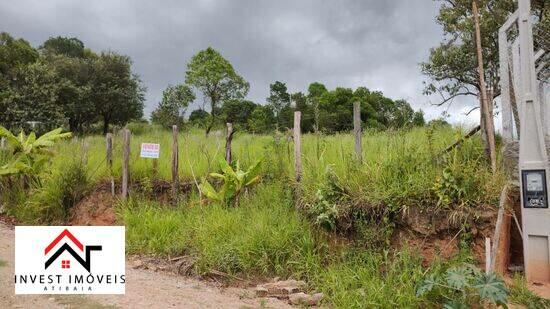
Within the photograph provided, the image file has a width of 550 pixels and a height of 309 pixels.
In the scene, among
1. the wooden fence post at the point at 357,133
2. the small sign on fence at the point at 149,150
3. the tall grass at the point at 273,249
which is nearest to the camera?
the tall grass at the point at 273,249

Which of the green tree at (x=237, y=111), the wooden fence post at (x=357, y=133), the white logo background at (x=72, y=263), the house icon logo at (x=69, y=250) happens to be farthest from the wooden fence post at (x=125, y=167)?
the green tree at (x=237, y=111)

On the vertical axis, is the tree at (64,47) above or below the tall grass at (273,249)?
above

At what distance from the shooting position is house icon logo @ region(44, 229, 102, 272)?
465 cm

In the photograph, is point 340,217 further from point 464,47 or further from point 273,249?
point 464,47

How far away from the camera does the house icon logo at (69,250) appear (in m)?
4.65

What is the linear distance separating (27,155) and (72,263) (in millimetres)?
5037

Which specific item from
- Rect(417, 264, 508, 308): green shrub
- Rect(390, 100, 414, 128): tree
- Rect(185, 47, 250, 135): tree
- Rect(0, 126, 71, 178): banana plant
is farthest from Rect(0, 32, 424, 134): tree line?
Rect(417, 264, 508, 308): green shrub

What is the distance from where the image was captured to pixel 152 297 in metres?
4.27

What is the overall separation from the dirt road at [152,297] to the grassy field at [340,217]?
0.44m

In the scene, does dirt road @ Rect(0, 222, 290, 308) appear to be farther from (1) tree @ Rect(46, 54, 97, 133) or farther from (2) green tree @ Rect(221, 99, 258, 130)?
(1) tree @ Rect(46, 54, 97, 133)

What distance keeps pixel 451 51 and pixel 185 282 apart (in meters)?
9.98

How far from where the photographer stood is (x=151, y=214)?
264 inches

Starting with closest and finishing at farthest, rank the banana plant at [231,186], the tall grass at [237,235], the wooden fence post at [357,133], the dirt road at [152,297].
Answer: the dirt road at [152,297], the tall grass at [237,235], the wooden fence post at [357,133], the banana plant at [231,186]

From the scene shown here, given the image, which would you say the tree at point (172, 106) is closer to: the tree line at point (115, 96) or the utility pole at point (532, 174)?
the tree line at point (115, 96)
